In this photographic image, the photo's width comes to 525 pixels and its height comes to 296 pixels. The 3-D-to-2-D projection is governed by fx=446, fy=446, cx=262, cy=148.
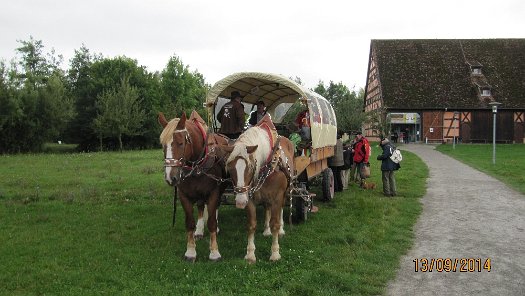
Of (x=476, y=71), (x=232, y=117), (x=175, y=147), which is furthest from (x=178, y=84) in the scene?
(x=175, y=147)

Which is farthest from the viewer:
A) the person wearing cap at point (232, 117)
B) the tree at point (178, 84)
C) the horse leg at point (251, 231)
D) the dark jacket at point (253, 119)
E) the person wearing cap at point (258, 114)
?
the tree at point (178, 84)

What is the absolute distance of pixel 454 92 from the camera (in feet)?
130

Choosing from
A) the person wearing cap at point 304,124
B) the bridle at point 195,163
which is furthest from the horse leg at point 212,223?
the person wearing cap at point 304,124

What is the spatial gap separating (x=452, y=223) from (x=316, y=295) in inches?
208

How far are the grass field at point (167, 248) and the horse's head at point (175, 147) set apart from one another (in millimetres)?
1334

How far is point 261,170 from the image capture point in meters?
6.54

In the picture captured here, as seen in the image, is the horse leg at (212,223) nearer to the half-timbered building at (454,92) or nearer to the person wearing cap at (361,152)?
the person wearing cap at (361,152)

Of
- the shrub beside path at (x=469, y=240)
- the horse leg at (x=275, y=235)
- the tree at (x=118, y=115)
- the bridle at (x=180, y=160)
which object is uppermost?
the tree at (x=118, y=115)

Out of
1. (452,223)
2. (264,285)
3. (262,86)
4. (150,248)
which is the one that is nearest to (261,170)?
(264,285)

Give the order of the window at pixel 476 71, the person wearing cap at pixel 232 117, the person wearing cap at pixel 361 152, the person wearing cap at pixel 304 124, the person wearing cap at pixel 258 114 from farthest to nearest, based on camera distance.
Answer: the window at pixel 476 71, the person wearing cap at pixel 361 152, the person wearing cap at pixel 258 114, the person wearing cap at pixel 304 124, the person wearing cap at pixel 232 117

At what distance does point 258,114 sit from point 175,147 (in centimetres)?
485

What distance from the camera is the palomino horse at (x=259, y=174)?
5.88 m

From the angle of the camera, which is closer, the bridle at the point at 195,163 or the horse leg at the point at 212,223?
the bridle at the point at 195,163

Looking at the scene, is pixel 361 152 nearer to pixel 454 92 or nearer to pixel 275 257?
pixel 275 257
